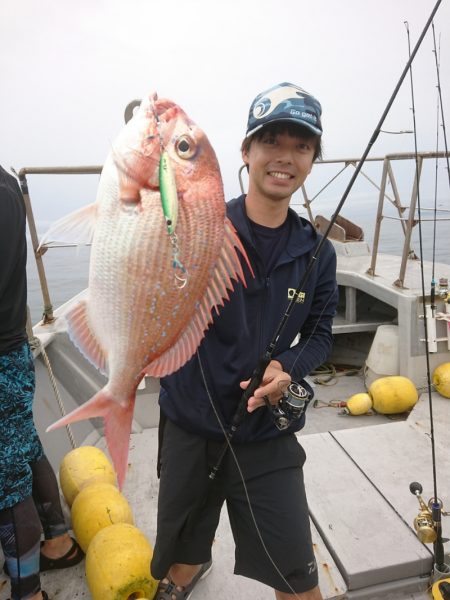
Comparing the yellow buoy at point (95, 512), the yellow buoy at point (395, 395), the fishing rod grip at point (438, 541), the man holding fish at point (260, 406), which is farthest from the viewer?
the yellow buoy at point (395, 395)

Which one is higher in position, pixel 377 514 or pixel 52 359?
pixel 52 359

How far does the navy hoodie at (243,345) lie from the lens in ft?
5.52

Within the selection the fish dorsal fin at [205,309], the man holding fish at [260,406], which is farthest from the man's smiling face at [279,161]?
the fish dorsal fin at [205,309]

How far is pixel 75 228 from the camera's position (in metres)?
1.19

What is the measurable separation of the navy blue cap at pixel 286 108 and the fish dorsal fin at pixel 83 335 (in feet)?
2.92

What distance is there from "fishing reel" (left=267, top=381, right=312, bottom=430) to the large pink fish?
0.53m

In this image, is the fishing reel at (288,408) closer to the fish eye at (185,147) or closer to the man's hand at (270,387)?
the man's hand at (270,387)

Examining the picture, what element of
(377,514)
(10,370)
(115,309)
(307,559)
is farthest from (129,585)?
(377,514)

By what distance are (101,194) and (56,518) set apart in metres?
1.87

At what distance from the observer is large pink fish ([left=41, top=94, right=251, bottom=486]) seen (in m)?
1.15

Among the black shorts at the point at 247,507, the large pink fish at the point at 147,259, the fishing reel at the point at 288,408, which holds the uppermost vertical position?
the large pink fish at the point at 147,259

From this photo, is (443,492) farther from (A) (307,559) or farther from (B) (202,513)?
(B) (202,513)

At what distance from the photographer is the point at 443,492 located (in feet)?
9.35

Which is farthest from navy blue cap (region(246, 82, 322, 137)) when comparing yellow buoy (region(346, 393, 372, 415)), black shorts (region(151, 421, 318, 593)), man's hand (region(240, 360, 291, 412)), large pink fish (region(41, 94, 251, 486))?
yellow buoy (region(346, 393, 372, 415))
